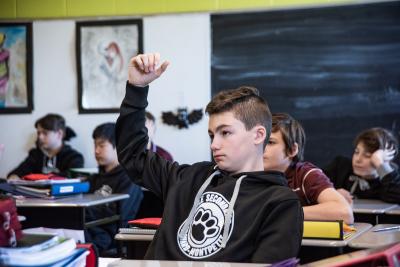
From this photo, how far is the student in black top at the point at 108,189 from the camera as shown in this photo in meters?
4.13

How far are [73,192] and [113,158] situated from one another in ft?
1.95

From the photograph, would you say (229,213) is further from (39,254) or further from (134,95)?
(39,254)

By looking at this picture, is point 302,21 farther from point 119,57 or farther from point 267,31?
point 119,57

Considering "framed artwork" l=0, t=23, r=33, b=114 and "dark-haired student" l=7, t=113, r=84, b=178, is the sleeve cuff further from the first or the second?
"framed artwork" l=0, t=23, r=33, b=114

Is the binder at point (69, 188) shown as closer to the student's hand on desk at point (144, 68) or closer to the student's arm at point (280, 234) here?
the student's hand on desk at point (144, 68)

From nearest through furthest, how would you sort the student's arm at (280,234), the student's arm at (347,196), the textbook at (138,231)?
the student's arm at (280,234) → the textbook at (138,231) → the student's arm at (347,196)

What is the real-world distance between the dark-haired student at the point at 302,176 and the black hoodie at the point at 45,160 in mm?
2783

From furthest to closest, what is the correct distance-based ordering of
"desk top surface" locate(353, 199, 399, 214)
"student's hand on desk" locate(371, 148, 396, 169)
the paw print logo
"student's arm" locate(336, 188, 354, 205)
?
"student's hand on desk" locate(371, 148, 396, 169) → "desk top surface" locate(353, 199, 399, 214) → "student's arm" locate(336, 188, 354, 205) → the paw print logo

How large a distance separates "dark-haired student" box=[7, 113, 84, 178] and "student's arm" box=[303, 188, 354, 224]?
10.1 feet

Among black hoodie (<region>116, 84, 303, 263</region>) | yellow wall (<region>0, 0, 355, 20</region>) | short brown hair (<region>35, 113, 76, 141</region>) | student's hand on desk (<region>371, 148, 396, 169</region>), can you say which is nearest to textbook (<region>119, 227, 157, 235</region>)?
black hoodie (<region>116, 84, 303, 263</region>)

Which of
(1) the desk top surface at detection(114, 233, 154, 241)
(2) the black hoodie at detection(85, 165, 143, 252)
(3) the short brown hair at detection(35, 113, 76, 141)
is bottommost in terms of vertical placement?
(2) the black hoodie at detection(85, 165, 143, 252)

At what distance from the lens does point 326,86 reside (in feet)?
16.1

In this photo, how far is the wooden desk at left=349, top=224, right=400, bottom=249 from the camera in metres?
2.02

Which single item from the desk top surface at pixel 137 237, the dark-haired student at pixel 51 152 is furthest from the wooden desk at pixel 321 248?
the dark-haired student at pixel 51 152
